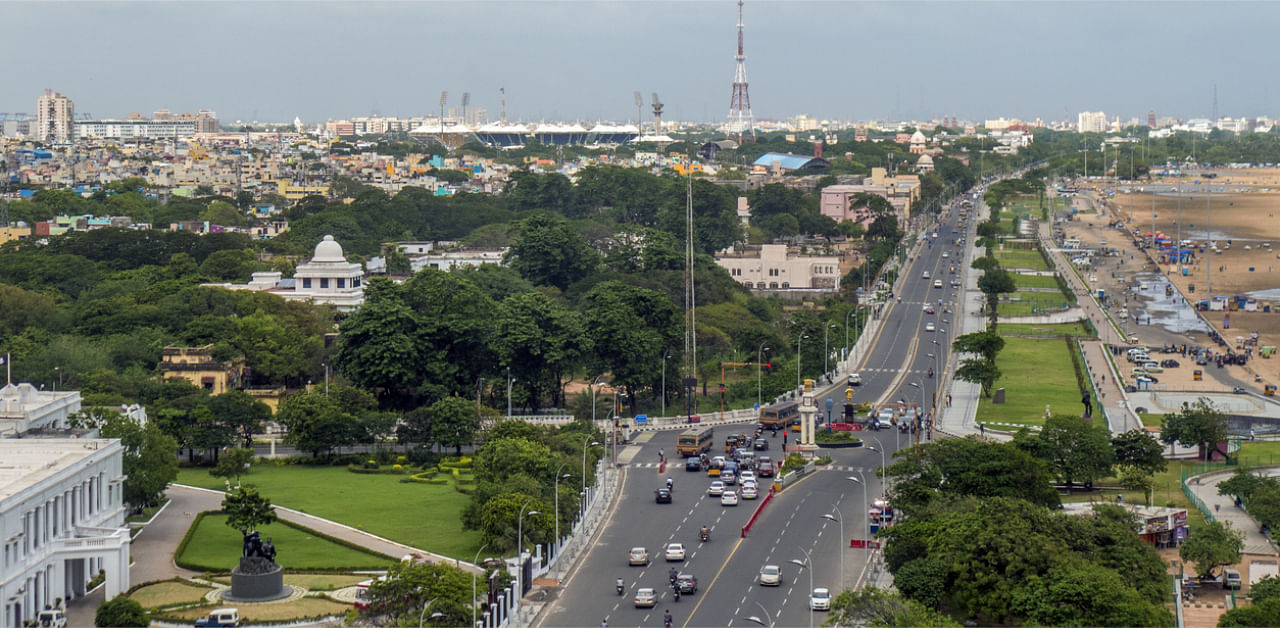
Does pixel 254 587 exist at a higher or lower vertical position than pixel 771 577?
higher

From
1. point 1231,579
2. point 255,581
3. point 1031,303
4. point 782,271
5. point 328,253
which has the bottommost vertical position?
point 1231,579

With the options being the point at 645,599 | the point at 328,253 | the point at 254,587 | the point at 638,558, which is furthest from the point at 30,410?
the point at 328,253

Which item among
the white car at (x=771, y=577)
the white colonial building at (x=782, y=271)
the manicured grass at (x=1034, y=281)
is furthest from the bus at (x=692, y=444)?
the manicured grass at (x=1034, y=281)

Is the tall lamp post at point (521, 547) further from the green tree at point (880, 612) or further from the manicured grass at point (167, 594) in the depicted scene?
the green tree at point (880, 612)

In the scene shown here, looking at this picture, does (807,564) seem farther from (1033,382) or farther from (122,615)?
(1033,382)

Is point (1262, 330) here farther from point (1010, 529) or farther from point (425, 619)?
point (425, 619)

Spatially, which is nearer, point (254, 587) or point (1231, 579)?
point (254, 587)
